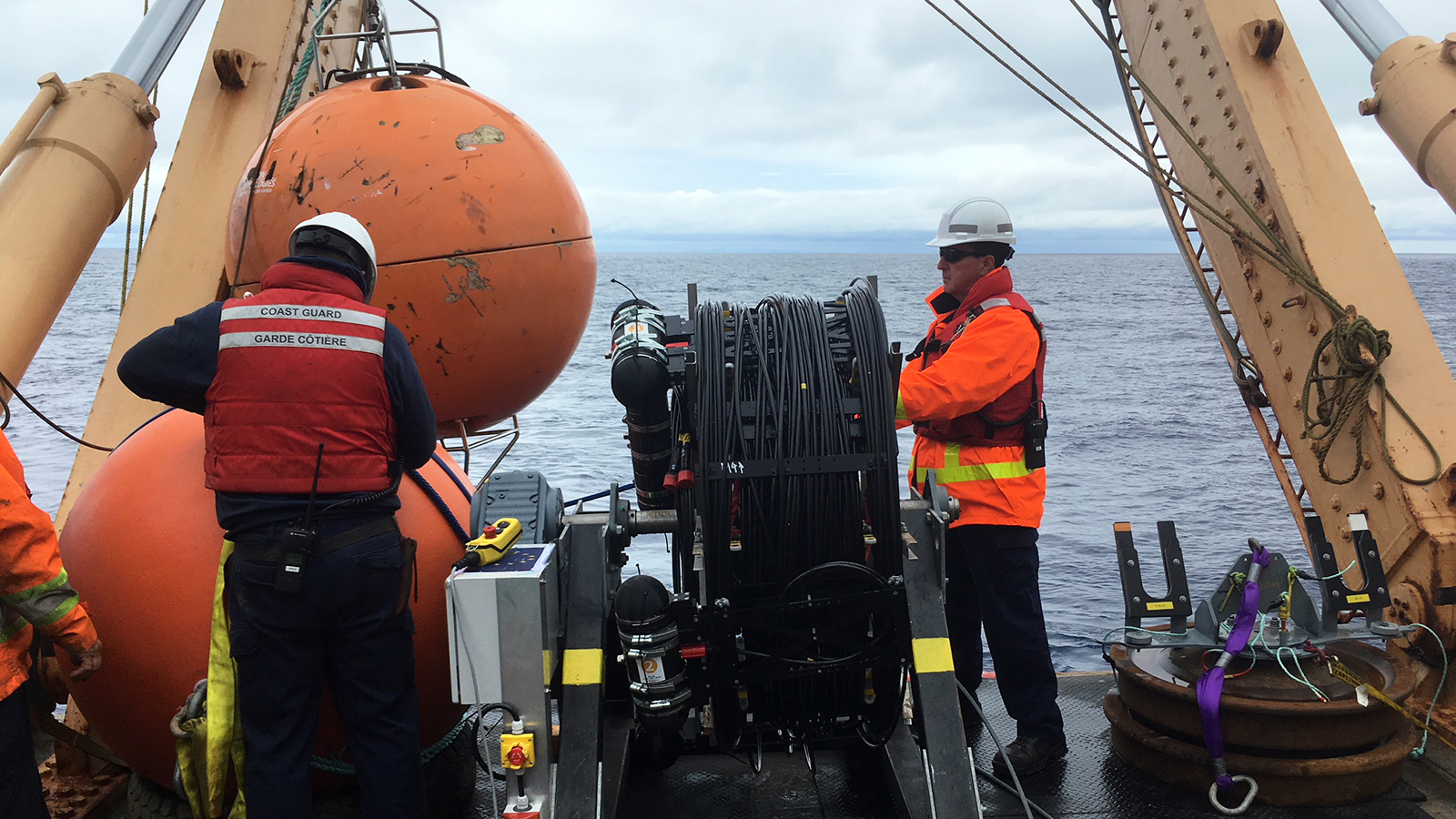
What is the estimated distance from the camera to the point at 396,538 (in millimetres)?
3059

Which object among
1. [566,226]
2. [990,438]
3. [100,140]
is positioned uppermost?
[100,140]

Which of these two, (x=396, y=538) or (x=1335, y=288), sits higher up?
(x=1335, y=288)

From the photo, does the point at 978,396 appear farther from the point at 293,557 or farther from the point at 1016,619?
the point at 293,557

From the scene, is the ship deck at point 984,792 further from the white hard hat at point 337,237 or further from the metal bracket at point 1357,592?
the white hard hat at point 337,237

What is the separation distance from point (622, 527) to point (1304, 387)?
9.86 ft

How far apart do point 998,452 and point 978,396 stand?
0.31 metres

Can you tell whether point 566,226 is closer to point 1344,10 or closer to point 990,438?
point 990,438

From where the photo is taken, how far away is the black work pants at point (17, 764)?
9.69 ft

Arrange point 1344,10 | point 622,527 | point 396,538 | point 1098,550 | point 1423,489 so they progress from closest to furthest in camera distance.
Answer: point 396,538 < point 622,527 < point 1423,489 < point 1344,10 < point 1098,550

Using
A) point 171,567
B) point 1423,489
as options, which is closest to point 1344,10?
point 1423,489

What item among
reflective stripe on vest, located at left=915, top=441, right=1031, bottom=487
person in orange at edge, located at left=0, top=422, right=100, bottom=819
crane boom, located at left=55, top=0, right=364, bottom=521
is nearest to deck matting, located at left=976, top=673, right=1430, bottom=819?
reflective stripe on vest, located at left=915, top=441, right=1031, bottom=487

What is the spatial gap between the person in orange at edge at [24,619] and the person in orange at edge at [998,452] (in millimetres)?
2730

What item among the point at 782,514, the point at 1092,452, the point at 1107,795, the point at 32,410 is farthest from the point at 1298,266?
the point at 1092,452

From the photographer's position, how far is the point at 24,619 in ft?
9.87
